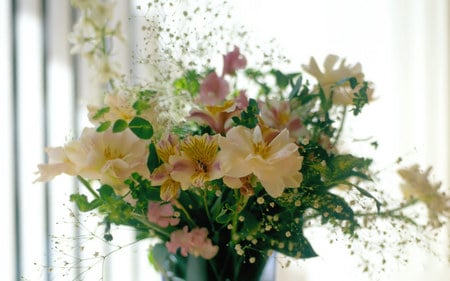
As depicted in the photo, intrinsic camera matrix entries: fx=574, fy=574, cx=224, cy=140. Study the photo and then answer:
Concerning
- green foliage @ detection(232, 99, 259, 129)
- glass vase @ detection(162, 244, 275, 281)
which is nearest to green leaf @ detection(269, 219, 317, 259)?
glass vase @ detection(162, 244, 275, 281)

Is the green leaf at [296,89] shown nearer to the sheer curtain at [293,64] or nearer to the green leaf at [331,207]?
the green leaf at [331,207]

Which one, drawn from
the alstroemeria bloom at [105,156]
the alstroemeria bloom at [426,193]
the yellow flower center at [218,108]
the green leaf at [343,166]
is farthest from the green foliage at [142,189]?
the alstroemeria bloom at [426,193]

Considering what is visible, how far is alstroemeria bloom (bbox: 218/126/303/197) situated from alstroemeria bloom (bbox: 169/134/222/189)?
0.02 m

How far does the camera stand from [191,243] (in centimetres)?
72

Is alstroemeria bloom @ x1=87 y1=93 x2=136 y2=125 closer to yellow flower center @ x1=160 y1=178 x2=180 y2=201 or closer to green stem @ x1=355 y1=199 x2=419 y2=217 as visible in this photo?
yellow flower center @ x1=160 y1=178 x2=180 y2=201

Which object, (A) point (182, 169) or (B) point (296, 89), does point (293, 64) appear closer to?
(B) point (296, 89)

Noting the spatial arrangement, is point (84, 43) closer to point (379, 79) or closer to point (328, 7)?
point (328, 7)

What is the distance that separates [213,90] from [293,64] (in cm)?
95

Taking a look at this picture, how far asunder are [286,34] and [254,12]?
129 millimetres

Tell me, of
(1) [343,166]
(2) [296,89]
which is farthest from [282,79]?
(1) [343,166]

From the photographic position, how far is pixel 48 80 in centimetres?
130

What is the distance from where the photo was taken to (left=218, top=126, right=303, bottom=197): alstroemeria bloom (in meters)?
0.61

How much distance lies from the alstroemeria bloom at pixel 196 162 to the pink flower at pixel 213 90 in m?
0.10

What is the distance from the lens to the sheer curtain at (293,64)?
3.84 feet
